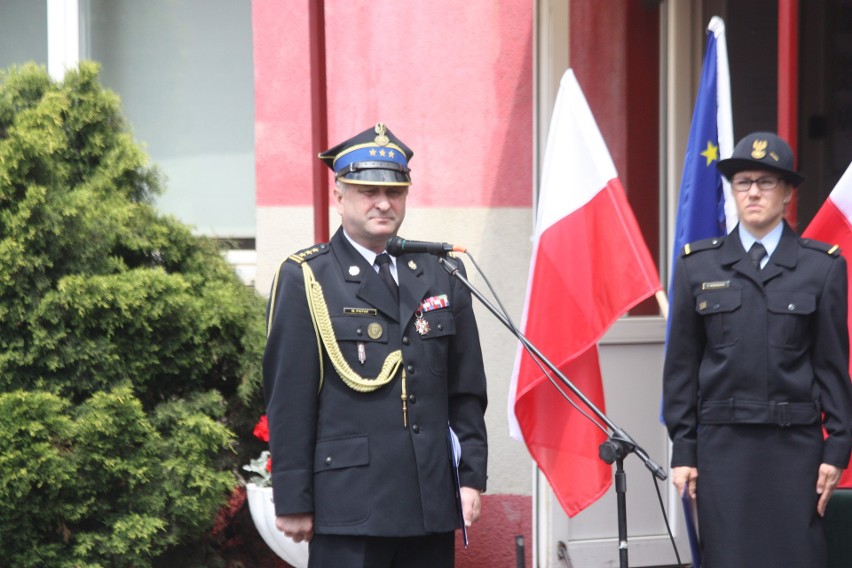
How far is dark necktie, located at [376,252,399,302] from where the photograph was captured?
3.41 m

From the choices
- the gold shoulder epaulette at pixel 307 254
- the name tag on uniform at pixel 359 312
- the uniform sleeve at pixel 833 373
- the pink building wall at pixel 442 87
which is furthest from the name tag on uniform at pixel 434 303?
the pink building wall at pixel 442 87

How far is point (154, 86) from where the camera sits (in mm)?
6215

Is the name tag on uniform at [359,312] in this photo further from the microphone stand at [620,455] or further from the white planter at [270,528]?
the white planter at [270,528]

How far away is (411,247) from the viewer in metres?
3.18

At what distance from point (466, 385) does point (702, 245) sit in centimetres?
94

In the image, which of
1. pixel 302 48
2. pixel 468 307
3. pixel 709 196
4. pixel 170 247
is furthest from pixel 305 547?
pixel 302 48

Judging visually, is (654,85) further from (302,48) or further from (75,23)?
(75,23)

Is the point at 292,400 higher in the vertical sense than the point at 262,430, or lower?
higher

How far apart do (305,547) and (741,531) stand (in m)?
1.79

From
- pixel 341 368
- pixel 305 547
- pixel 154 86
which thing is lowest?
pixel 305 547

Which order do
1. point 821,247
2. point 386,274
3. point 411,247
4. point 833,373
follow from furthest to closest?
1. point 821,247
2. point 833,373
3. point 386,274
4. point 411,247

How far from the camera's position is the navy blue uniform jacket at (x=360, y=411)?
327 centimetres

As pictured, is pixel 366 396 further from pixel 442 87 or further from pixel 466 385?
pixel 442 87

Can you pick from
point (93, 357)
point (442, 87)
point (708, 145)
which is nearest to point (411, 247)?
point (708, 145)
